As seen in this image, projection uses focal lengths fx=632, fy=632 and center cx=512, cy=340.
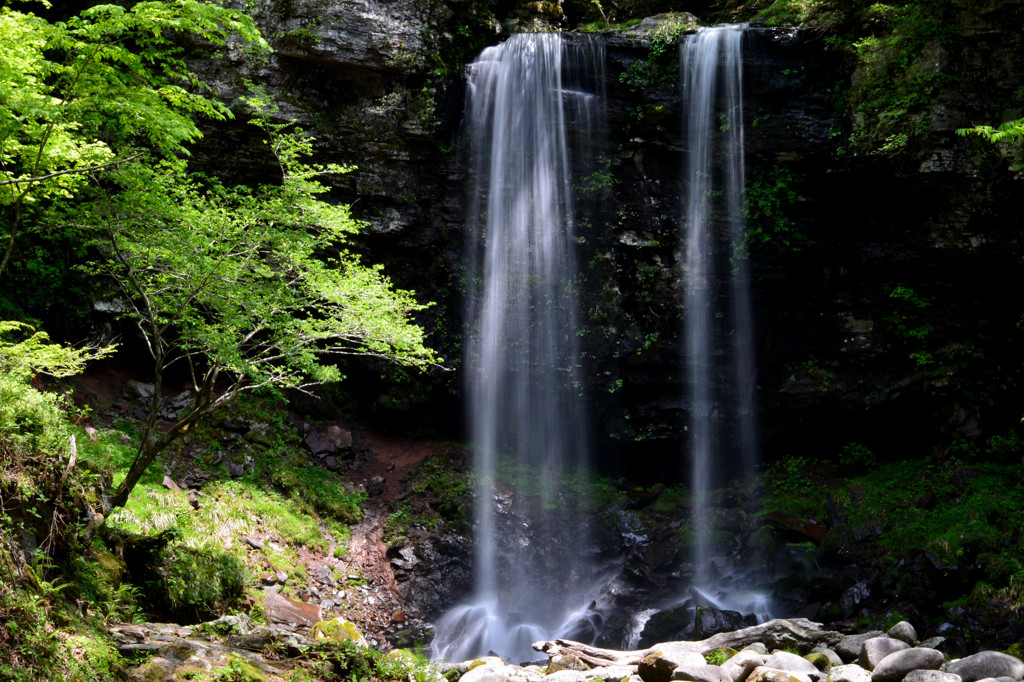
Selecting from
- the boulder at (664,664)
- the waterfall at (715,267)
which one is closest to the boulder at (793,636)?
the boulder at (664,664)

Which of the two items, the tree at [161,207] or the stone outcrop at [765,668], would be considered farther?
the stone outcrop at [765,668]

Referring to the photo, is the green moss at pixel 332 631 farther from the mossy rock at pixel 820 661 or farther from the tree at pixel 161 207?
the mossy rock at pixel 820 661

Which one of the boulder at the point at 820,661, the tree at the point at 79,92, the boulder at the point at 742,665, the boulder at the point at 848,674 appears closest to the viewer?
the tree at the point at 79,92

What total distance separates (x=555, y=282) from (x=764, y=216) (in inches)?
177

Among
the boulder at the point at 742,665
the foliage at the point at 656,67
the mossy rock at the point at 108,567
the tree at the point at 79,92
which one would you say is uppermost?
the foliage at the point at 656,67

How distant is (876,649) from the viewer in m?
7.14

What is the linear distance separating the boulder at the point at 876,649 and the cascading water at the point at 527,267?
20.8ft

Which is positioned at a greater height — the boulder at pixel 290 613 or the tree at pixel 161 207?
the tree at pixel 161 207

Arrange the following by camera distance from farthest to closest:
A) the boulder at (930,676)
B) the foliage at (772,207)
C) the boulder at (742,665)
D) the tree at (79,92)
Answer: the foliage at (772,207)
the boulder at (742,665)
the boulder at (930,676)
the tree at (79,92)

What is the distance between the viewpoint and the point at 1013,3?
1047 cm

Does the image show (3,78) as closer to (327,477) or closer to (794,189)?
(327,477)

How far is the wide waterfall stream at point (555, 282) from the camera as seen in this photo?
13.0 meters

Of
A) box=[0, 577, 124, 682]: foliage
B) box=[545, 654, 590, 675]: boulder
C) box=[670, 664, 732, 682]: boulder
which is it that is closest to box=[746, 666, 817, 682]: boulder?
box=[670, 664, 732, 682]: boulder

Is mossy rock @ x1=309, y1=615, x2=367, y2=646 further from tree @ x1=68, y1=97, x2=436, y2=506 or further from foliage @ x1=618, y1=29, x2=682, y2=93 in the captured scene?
foliage @ x1=618, y1=29, x2=682, y2=93
